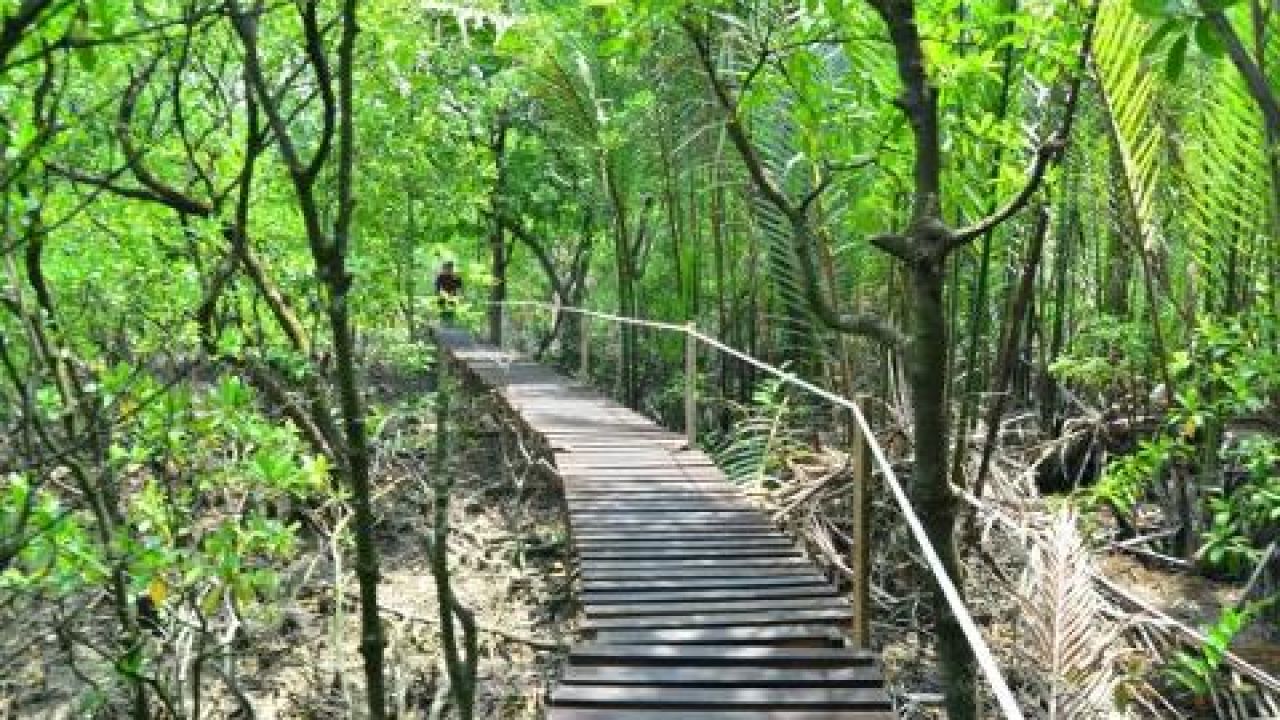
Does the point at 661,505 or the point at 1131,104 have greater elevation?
the point at 1131,104

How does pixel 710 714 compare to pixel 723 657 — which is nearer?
pixel 710 714

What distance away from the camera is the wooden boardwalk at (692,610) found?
13.2ft

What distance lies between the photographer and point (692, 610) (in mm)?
5004

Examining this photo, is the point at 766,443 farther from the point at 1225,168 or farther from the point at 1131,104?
the point at 1225,168

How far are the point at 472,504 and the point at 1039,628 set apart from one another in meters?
7.05

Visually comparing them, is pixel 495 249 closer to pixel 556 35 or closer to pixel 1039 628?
pixel 556 35

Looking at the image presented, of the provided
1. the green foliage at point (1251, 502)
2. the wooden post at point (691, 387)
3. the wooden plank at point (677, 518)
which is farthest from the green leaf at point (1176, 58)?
the wooden post at point (691, 387)

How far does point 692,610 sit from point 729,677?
2.58 ft

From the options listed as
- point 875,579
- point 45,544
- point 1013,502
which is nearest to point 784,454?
point 875,579

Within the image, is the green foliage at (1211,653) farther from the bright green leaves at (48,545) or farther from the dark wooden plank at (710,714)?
the bright green leaves at (48,545)

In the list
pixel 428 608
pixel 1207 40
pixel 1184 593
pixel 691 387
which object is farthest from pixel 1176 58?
pixel 428 608

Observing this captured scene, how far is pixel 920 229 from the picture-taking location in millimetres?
3416

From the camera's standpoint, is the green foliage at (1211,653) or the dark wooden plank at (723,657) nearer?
the green foliage at (1211,653)

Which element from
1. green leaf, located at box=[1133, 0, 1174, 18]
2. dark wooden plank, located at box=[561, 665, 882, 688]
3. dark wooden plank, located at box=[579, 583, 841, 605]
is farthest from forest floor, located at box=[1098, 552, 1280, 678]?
green leaf, located at box=[1133, 0, 1174, 18]
